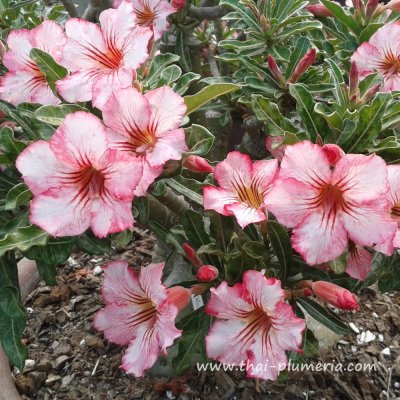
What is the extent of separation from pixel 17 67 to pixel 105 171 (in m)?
0.36

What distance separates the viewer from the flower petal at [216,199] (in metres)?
0.82

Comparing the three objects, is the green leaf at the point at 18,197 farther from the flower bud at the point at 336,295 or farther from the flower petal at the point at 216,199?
the flower bud at the point at 336,295

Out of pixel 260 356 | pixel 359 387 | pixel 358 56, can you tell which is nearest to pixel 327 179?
pixel 260 356

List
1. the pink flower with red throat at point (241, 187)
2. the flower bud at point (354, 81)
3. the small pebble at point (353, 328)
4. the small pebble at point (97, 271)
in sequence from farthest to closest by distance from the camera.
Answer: the small pebble at point (97, 271)
the small pebble at point (353, 328)
the flower bud at point (354, 81)
the pink flower with red throat at point (241, 187)

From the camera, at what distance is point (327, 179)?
0.73 m

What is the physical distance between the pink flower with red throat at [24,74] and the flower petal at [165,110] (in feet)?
0.81

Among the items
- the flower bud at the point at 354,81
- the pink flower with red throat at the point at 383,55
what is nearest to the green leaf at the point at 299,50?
the pink flower with red throat at the point at 383,55

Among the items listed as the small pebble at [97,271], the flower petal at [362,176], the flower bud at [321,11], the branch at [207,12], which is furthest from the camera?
the small pebble at [97,271]

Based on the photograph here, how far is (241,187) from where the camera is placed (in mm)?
867

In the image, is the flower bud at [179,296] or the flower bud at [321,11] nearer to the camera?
the flower bud at [179,296]

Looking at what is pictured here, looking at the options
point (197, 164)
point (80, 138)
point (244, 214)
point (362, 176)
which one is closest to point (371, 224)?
point (362, 176)

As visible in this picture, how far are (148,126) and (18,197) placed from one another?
24cm

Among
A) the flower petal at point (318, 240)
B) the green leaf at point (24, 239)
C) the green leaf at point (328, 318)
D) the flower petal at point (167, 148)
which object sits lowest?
the green leaf at point (328, 318)

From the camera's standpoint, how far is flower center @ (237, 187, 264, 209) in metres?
0.86
